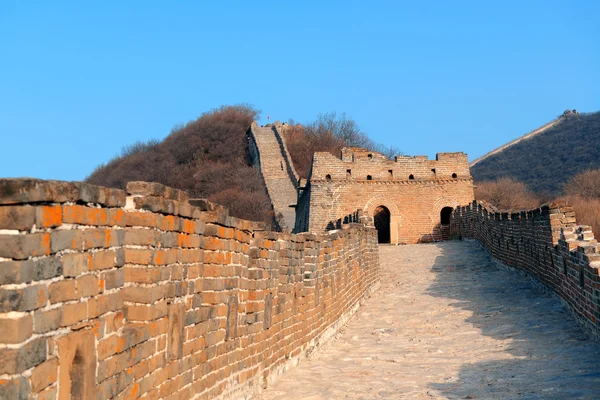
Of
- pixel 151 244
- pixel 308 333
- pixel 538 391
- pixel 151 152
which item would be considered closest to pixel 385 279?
pixel 308 333

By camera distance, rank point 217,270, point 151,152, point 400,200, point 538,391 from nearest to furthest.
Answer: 1. point 217,270
2. point 538,391
3. point 400,200
4. point 151,152

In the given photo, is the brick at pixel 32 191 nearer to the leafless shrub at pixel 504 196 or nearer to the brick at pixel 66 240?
the brick at pixel 66 240

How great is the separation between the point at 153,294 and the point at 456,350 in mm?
6736

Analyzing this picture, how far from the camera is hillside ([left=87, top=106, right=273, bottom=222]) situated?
159 ft

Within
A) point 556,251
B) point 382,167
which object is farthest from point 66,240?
point 382,167

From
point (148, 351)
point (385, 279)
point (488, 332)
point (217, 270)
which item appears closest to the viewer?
point (148, 351)

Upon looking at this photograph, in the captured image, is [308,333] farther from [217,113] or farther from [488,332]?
[217,113]

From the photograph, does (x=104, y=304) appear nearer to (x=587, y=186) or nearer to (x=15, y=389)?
(x=15, y=389)

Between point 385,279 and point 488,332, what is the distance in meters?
8.13

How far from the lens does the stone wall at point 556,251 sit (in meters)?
9.48

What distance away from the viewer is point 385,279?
19.7 meters

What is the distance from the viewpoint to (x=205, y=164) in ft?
189

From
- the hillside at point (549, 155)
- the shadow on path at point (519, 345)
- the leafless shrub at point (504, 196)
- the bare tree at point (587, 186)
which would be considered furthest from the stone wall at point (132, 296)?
the hillside at point (549, 155)

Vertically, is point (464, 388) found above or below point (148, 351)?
below
